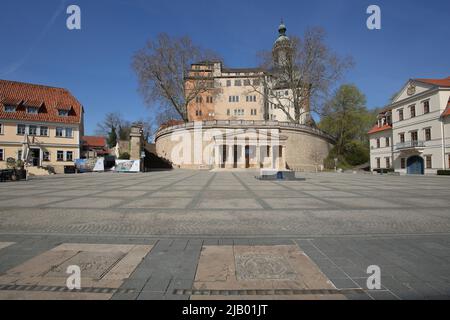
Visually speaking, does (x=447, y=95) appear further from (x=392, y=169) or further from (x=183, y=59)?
(x=183, y=59)

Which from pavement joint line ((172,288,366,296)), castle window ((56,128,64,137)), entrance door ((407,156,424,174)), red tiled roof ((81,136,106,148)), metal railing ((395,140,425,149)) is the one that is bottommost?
pavement joint line ((172,288,366,296))

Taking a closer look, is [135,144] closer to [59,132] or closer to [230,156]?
[59,132]

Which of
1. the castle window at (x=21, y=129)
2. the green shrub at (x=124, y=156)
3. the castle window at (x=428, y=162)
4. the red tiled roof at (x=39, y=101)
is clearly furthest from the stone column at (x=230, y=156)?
the castle window at (x=21, y=129)

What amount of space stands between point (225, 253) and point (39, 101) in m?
46.2

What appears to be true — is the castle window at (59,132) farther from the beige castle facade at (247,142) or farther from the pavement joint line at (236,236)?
the pavement joint line at (236,236)

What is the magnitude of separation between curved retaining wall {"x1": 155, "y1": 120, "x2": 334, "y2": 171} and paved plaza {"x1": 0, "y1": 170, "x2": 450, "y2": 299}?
37030mm

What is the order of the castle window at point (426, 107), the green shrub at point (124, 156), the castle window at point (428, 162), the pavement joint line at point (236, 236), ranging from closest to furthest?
the pavement joint line at point (236, 236), the castle window at point (426, 107), the castle window at point (428, 162), the green shrub at point (124, 156)

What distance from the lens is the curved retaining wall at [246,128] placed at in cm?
4486

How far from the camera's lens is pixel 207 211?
7746 millimetres

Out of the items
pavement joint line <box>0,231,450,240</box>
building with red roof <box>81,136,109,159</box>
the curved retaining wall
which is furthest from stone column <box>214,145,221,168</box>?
building with red roof <box>81,136,109,159</box>

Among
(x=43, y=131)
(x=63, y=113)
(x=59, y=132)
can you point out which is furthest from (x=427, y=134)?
(x=43, y=131)

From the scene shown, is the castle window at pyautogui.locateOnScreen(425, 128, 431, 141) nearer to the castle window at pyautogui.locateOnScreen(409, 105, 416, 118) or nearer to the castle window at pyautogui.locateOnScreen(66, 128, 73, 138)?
the castle window at pyautogui.locateOnScreen(409, 105, 416, 118)

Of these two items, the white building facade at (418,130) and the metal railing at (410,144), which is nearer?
the white building facade at (418,130)

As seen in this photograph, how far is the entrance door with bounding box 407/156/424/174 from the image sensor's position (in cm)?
3462
